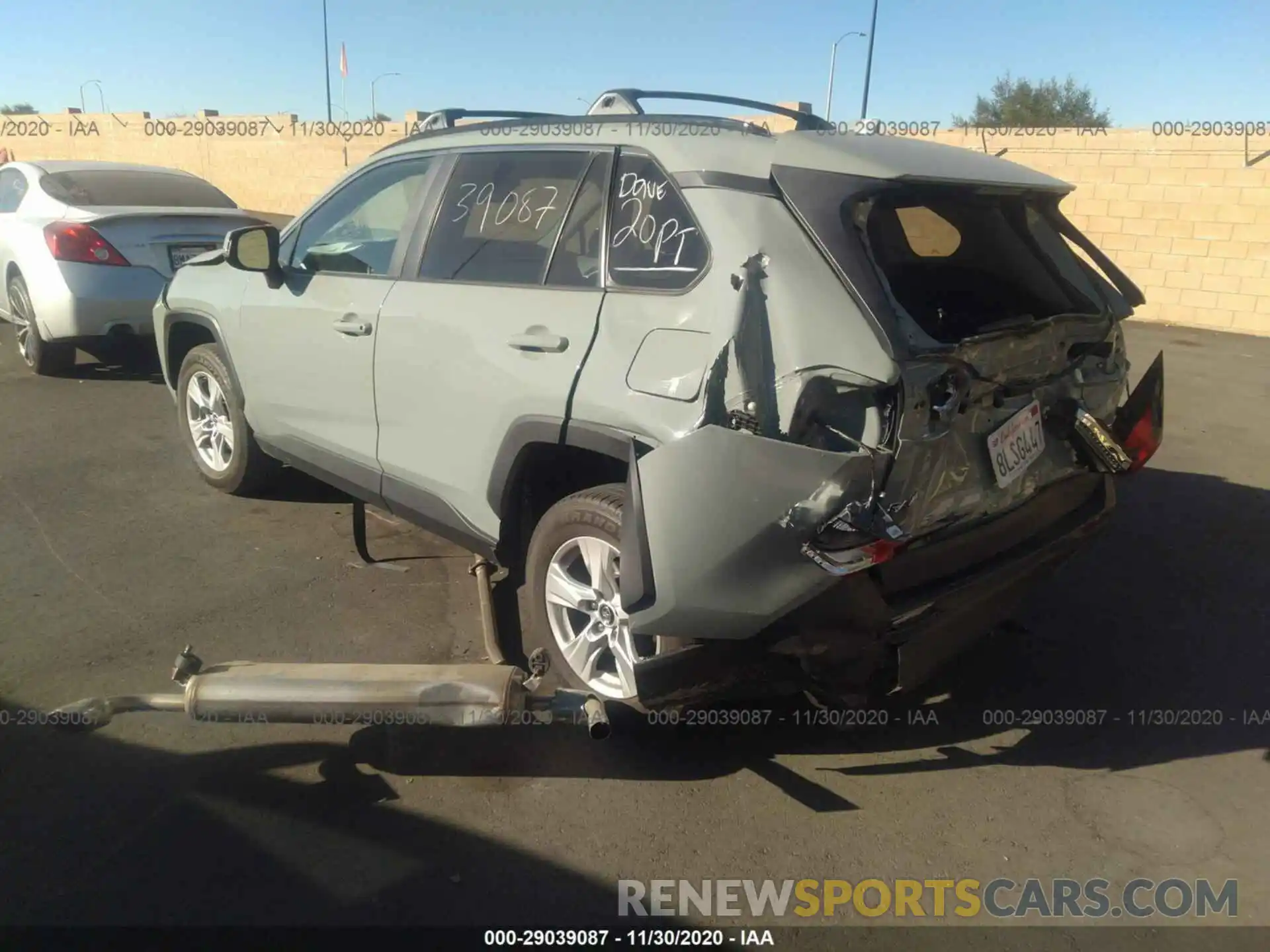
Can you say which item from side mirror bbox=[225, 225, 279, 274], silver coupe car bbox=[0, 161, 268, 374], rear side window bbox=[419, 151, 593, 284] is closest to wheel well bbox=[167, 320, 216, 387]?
side mirror bbox=[225, 225, 279, 274]

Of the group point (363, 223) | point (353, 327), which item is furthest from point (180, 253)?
point (353, 327)

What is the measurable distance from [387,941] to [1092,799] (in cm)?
216

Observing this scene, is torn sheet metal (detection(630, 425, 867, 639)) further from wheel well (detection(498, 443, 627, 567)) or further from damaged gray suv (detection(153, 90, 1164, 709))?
wheel well (detection(498, 443, 627, 567))

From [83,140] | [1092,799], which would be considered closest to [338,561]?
[1092,799]

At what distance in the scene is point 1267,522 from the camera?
5461 millimetres

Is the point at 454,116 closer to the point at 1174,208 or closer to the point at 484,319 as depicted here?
the point at 484,319

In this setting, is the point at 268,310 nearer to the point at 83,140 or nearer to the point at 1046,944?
the point at 1046,944

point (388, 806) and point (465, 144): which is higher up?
point (465, 144)

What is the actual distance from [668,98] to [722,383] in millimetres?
1730

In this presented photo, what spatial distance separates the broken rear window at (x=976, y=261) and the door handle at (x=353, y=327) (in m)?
2.04

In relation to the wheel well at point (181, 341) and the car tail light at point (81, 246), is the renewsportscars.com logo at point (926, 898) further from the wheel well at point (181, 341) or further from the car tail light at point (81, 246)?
the car tail light at point (81, 246)

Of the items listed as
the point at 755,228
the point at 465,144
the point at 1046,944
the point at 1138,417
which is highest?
the point at 465,144

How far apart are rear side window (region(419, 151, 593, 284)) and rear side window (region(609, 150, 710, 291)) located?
25 centimetres

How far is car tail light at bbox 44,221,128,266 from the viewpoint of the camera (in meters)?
6.97
